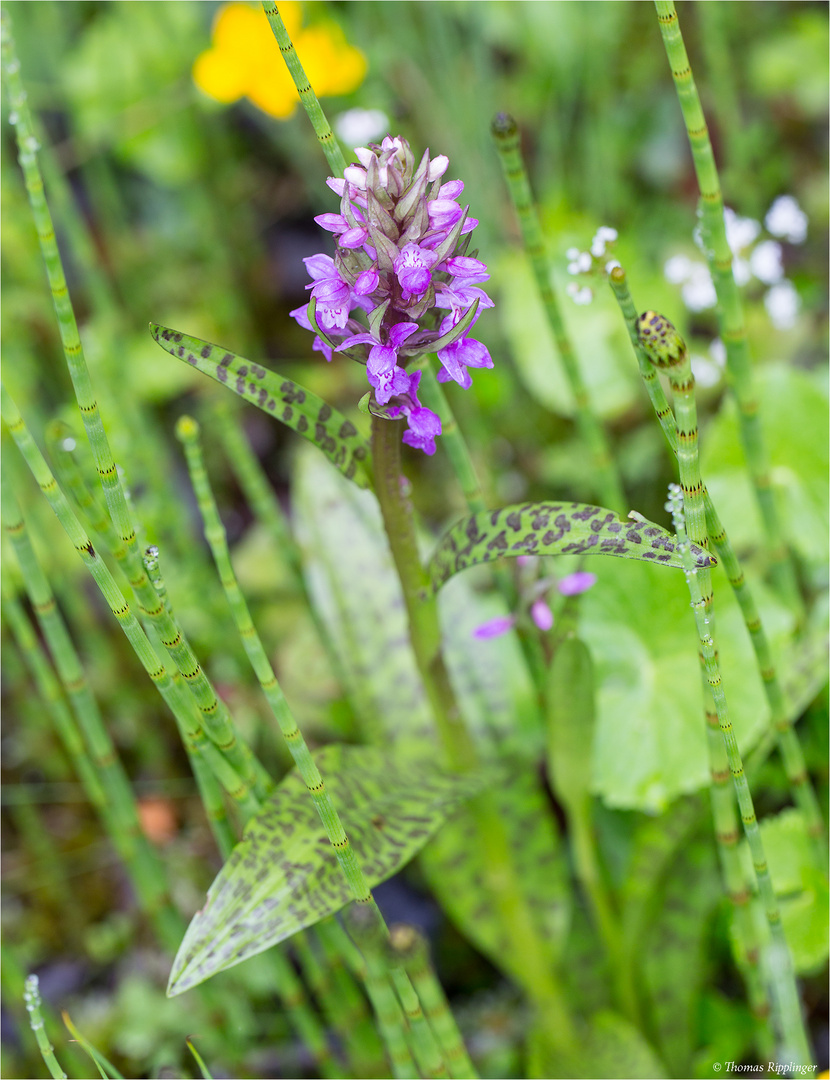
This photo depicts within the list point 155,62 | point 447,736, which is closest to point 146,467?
point 447,736

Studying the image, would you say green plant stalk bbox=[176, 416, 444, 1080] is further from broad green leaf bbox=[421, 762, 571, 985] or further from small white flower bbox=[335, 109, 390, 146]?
small white flower bbox=[335, 109, 390, 146]

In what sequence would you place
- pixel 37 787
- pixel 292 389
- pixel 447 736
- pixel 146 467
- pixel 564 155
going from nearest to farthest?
1. pixel 292 389
2. pixel 447 736
3. pixel 146 467
4. pixel 37 787
5. pixel 564 155

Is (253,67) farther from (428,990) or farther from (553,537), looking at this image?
(428,990)

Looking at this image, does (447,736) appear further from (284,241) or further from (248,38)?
(284,241)

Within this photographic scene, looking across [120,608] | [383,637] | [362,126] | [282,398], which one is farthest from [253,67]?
[120,608]

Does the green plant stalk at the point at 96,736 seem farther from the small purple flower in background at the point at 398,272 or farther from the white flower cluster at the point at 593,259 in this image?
the white flower cluster at the point at 593,259

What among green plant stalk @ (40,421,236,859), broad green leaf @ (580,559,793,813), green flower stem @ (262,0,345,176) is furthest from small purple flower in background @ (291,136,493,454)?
broad green leaf @ (580,559,793,813)

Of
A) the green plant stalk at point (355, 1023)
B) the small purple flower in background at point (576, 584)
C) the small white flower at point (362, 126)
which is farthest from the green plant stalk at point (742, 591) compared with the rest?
the small white flower at point (362, 126)
